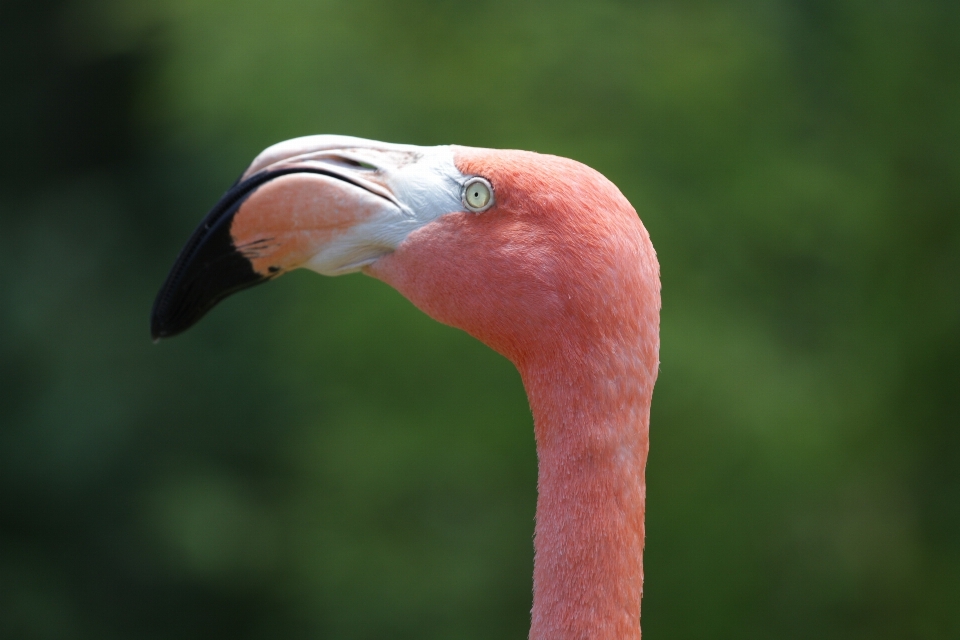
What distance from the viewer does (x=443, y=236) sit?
1.51 metres

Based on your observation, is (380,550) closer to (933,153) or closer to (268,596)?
(268,596)

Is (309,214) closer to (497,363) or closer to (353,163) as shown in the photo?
(353,163)

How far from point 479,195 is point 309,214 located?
0.84ft

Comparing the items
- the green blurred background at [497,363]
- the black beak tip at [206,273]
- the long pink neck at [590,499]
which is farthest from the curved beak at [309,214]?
the green blurred background at [497,363]

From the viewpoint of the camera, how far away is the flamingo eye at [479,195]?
1494 millimetres

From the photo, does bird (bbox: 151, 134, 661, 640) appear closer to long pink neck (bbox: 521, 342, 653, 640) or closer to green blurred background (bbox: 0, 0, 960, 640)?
long pink neck (bbox: 521, 342, 653, 640)

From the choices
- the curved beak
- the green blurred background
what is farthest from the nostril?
the green blurred background

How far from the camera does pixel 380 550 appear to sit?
397 centimetres

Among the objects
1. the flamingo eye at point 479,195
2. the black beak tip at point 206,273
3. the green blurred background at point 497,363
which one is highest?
the flamingo eye at point 479,195

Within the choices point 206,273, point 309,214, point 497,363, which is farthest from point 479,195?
point 497,363

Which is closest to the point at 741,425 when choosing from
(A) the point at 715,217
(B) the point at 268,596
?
(A) the point at 715,217

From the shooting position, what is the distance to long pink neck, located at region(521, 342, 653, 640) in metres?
1.44

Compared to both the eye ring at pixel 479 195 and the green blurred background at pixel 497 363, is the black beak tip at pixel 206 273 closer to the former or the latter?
the eye ring at pixel 479 195

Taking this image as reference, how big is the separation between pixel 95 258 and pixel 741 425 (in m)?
2.93
